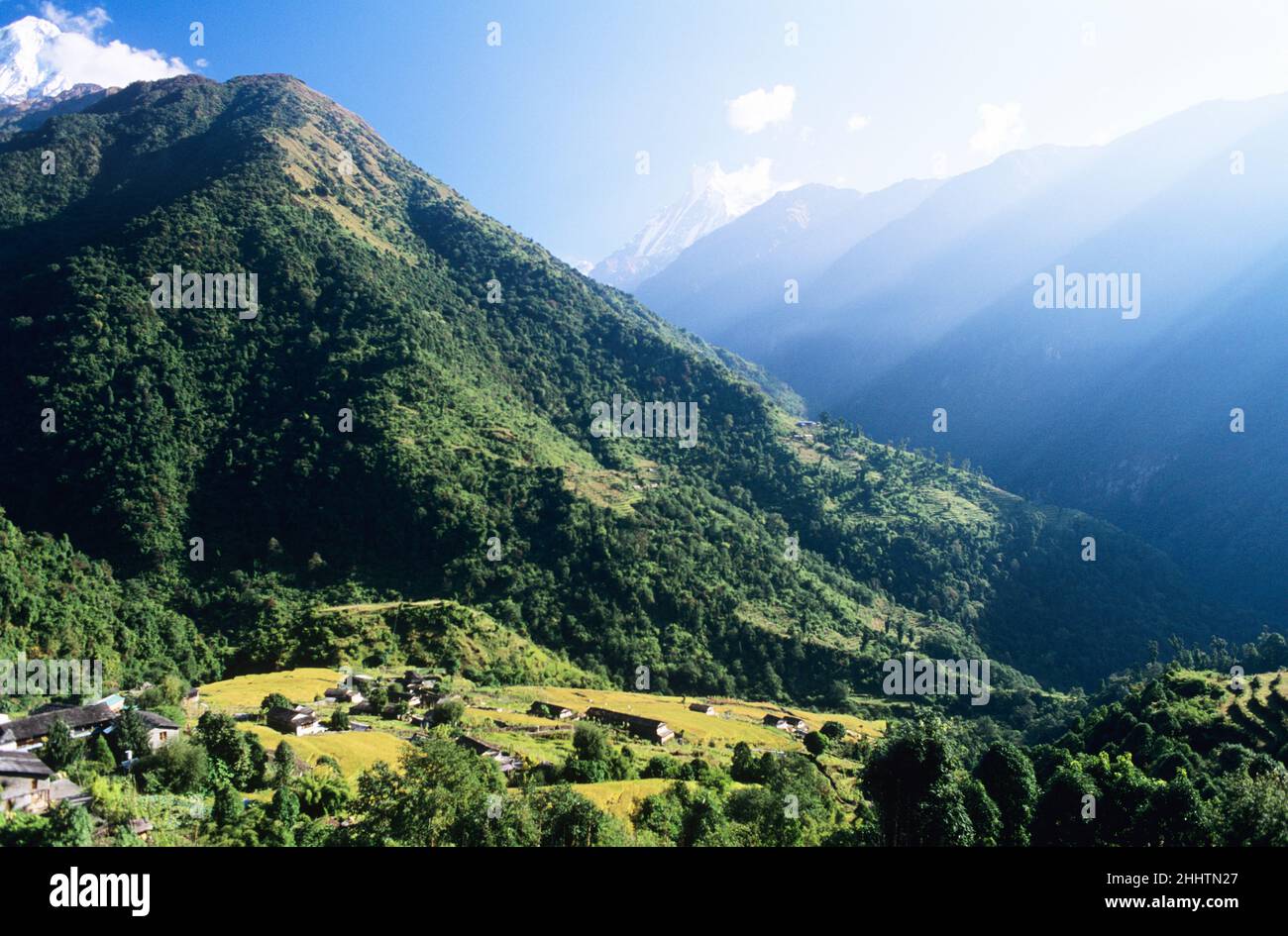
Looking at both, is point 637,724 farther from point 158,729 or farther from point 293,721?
→ point 158,729

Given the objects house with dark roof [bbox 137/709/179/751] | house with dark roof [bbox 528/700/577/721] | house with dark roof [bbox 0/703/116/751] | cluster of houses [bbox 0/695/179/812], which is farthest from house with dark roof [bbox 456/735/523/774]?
house with dark roof [bbox 0/703/116/751]

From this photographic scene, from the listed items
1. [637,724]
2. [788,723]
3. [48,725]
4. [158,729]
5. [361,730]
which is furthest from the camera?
[788,723]

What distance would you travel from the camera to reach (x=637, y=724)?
53.6m

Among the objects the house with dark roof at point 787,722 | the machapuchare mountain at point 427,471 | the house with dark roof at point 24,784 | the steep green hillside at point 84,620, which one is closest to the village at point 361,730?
the house with dark roof at point 24,784

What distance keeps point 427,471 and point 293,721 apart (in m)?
57.3

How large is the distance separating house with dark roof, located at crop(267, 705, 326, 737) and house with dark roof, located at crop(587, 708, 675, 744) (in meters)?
20.1

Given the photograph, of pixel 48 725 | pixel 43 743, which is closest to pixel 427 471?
pixel 48 725

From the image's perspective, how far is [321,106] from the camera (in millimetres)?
198375

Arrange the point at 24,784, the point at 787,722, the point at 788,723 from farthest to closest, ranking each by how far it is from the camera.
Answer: the point at 787,722
the point at 788,723
the point at 24,784

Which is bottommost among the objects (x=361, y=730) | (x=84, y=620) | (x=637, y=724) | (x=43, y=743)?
(x=637, y=724)

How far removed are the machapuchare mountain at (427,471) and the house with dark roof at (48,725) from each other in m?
30.9

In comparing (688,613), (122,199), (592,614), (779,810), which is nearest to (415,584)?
(592,614)
